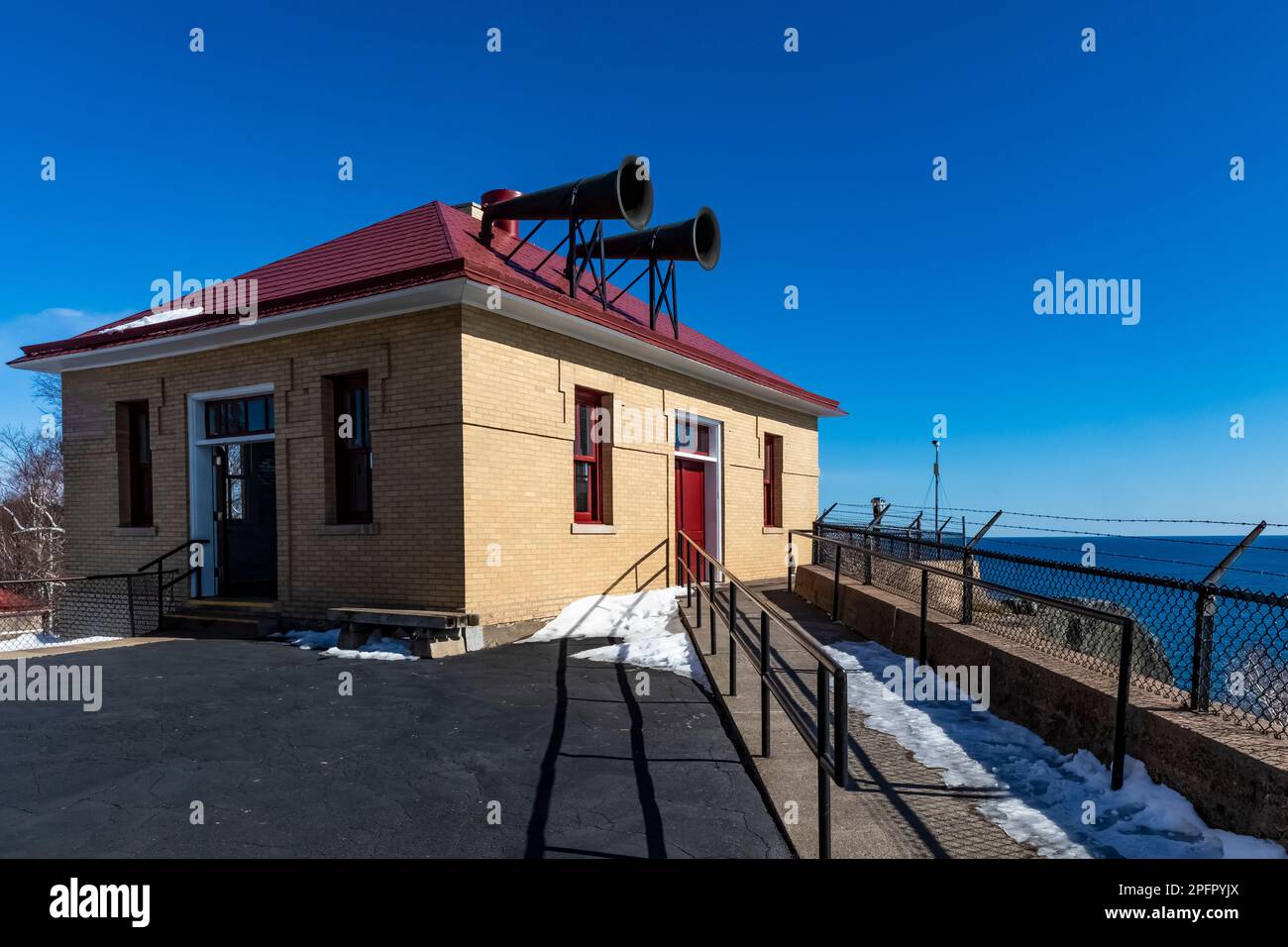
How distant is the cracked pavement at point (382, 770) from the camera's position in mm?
3842

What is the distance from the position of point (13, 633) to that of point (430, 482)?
8672mm

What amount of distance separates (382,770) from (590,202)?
352 inches

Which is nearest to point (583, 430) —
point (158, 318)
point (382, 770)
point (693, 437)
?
point (693, 437)

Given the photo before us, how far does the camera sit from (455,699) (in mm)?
6793

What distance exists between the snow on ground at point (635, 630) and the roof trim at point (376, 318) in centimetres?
401

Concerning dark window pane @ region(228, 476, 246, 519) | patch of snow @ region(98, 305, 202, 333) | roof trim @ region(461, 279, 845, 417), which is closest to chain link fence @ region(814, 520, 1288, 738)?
roof trim @ region(461, 279, 845, 417)

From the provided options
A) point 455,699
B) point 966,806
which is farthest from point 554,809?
point 455,699

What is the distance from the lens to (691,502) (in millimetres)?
14328

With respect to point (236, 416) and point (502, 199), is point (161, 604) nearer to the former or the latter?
point (236, 416)

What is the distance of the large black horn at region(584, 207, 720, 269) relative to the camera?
13.6 m

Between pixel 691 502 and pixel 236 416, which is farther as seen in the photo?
pixel 691 502

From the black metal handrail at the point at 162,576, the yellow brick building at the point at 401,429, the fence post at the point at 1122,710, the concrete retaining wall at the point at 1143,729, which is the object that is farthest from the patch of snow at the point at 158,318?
the fence post at the point at 1122,710

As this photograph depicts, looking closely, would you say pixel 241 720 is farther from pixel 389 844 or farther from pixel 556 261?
pixel 556 261

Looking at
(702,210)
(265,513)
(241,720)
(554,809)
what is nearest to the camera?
(554,809)
